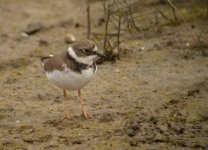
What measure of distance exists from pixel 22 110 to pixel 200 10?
4.38 metres

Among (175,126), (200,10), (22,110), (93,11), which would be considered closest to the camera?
(175,126)

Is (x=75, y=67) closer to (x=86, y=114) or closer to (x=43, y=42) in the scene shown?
(x=86, y=114)

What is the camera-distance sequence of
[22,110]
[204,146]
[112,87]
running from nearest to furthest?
[204,146] → [22,110] → [112,87]

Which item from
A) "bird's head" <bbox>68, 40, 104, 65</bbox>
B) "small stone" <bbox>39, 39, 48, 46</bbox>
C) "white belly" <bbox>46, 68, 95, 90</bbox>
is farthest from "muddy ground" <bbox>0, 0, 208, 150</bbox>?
"bird's head" <bbox>68, 40, 104, 65</bbox>

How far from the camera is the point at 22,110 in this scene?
665cm

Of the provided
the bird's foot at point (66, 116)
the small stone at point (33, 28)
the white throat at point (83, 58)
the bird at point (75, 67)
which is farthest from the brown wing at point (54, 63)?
the small stone at point (33, 28)

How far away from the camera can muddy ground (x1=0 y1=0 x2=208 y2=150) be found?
573 cm

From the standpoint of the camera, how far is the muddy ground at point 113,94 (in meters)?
5.73

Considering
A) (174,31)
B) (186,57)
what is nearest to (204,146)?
(186,57)

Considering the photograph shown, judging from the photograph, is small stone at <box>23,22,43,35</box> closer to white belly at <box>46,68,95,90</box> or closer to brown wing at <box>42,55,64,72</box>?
brown wing at <box>42,55,64,72</box>

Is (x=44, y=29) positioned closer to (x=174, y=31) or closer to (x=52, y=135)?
(x=174, y=31)

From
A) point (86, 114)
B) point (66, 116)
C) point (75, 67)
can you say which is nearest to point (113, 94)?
point (86, 114)

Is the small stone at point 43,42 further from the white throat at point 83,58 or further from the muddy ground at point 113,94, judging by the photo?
the white throat at point 83,58

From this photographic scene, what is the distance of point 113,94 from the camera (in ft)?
23.1
